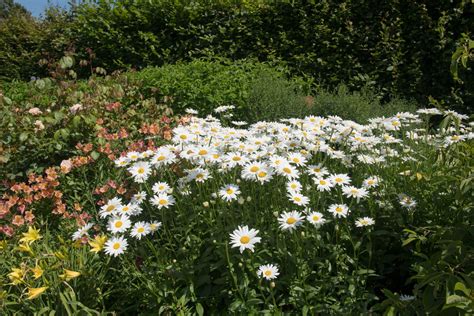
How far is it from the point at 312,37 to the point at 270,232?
17.7 ft

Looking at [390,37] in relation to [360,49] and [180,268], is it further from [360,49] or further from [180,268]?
[180,268]

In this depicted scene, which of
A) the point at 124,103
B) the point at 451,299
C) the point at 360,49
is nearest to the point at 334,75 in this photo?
the point at 360,49

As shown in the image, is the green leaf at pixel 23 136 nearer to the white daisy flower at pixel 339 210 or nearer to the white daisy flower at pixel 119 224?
the white daisy flower at pixel 119 224

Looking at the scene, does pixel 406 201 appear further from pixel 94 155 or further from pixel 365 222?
pixel 94 155

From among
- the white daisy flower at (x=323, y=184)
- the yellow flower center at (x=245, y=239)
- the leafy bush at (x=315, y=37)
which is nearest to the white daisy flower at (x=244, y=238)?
the yellow flower center at (x=245, y=239)

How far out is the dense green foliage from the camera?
6.38m

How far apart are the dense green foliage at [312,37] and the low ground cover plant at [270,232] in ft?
12.1

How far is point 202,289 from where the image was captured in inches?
94.0

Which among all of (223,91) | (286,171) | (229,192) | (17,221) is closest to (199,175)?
(229,192)

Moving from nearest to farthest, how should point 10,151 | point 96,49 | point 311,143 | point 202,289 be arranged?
1. point 202,289
2. point 311,143
3. point 10,151
4. point 96,49

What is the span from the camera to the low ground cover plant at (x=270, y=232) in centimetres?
228

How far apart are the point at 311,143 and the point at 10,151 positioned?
2906 mm

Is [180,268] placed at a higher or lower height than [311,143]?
lower

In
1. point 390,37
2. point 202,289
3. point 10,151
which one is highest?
point 390,37
